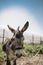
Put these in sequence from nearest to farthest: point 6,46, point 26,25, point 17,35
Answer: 1. point 26,25
2. point 17,35
3. point 6,46

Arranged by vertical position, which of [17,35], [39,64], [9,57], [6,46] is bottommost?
[39,64]

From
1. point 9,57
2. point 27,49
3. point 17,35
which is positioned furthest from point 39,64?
point 27,49

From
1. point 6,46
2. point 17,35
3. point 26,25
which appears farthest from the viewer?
point 6,46

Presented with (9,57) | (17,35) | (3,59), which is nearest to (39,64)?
(3,59)

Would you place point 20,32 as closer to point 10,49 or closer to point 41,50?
point 10,49

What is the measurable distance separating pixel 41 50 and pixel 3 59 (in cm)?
422

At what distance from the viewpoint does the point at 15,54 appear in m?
3.18

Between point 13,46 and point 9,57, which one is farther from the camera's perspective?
point 9,57

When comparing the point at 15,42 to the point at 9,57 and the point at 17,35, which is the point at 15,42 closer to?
the point at 17,35

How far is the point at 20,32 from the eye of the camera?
124 inches

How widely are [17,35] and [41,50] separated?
24.2ft

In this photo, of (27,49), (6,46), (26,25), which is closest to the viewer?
(26,25)

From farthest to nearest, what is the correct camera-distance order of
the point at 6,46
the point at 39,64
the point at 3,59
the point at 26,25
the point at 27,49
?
the point at 27,49 < the point at 3,59 < the point at 39,64 < the point at 6,46 < the point at 26,25

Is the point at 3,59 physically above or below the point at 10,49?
below
